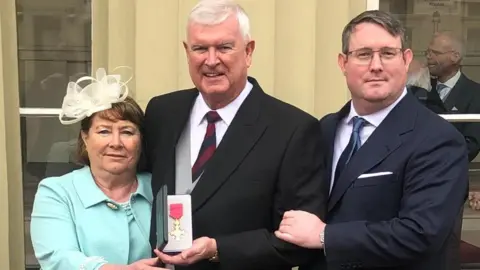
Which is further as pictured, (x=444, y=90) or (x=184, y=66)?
(x=444, y=90)

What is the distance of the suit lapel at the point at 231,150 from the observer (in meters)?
2.26

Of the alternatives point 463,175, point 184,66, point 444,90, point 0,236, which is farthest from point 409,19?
point 0,236

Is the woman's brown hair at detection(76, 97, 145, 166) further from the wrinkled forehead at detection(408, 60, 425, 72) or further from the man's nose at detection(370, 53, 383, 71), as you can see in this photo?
the wrinkled forehead at detection(408, 60, 425, 72)

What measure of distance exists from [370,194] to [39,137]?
1.65m

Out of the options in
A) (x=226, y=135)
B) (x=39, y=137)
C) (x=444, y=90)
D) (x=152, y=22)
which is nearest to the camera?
(x=226, y=135)

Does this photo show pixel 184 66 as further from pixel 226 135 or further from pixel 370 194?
pixel 370 194

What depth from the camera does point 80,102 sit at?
2.41m

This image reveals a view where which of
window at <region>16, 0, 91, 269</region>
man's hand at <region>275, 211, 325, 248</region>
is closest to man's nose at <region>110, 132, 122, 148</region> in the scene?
man's hand at <region>275, 211, 325, 248</region>

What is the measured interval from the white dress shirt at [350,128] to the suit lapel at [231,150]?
27 cm

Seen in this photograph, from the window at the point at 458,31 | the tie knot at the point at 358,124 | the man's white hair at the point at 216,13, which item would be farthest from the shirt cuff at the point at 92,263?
the window at the point at 458,31

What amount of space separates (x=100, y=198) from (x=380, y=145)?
931mm

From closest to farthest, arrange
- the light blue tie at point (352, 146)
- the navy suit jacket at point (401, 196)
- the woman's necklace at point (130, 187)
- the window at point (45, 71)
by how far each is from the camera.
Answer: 1. the navy suit jacket at point (401, 196)
2. the light blue tie at point (352, 146)
3. the woman's necklace at point (130, 187)
4. the window at point (45, 71)

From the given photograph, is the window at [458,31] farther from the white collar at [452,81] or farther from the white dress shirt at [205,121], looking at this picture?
the white dress shirt at [205,121]

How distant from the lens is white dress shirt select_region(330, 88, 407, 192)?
230 centimetres
